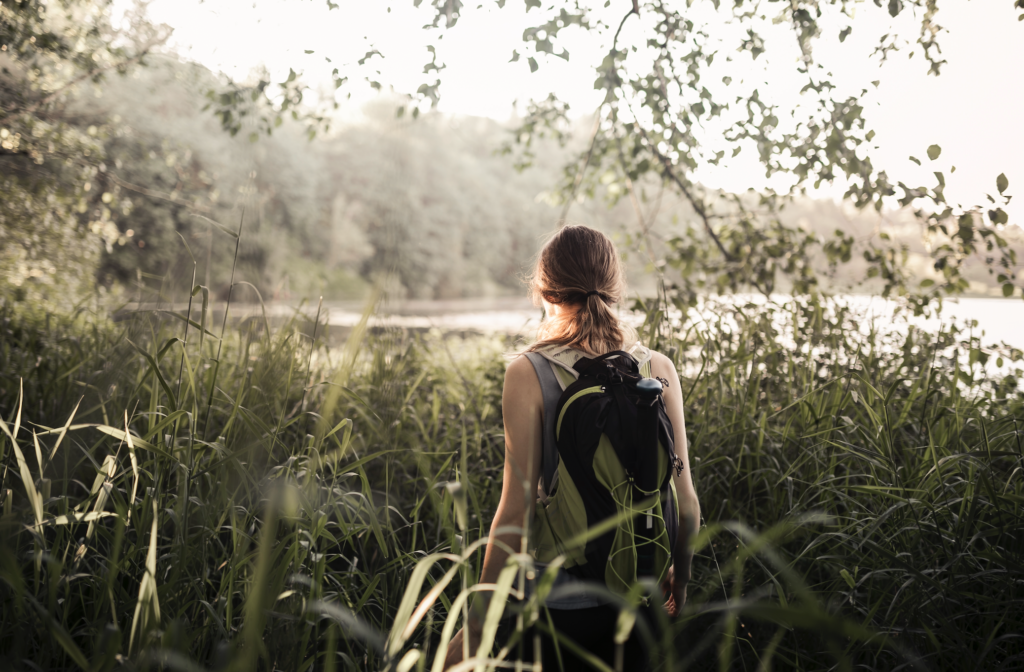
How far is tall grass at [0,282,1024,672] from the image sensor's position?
1.07 meters

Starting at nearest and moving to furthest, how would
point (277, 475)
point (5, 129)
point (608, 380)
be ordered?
point (608, 380)
point (277, 475)
point (5, 129)

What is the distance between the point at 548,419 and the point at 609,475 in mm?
203

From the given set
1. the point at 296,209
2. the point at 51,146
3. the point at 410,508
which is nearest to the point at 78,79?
the point at 51,146

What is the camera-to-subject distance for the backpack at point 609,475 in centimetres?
122

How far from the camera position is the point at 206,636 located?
1.28 metres

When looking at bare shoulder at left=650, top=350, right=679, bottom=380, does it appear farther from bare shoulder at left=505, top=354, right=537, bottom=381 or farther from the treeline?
the treeline

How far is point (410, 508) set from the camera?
2.41m

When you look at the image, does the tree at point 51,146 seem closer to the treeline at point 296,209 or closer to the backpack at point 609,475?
the treeline at point 296,209

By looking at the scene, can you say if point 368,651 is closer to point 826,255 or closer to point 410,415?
point 410,415

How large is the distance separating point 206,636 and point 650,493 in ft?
3.48

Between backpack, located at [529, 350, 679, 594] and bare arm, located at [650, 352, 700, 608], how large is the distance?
0.17m

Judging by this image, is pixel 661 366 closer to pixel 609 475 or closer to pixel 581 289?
pixel 581 289

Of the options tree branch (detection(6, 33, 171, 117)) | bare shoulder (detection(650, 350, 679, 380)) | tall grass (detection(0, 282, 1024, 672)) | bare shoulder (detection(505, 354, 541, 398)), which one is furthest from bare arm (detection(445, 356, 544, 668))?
tree branch (detection(6, 33, 171, 117))

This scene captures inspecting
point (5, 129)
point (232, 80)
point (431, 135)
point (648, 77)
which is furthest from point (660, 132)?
point (431, 135)
